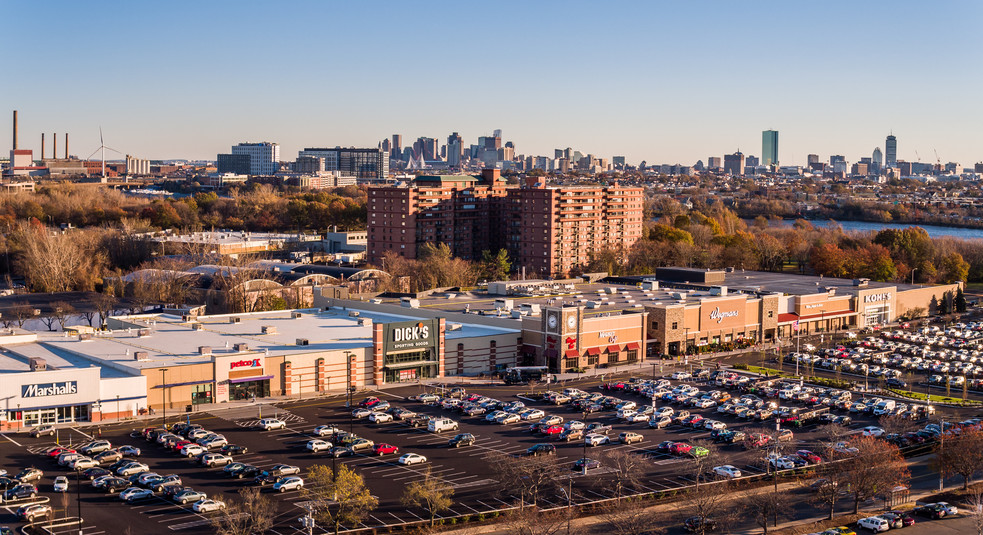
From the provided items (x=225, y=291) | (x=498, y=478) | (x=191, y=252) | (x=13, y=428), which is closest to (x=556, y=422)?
(x=498, y=478)

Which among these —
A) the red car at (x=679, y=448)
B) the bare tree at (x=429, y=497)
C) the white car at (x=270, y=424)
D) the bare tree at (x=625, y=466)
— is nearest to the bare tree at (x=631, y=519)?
the bare tree at (x=625, y=466)

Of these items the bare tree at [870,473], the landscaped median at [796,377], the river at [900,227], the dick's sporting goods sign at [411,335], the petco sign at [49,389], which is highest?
the river at [900,227]

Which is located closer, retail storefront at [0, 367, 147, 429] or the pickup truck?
retail storefront at [0, 367, 147, 429]

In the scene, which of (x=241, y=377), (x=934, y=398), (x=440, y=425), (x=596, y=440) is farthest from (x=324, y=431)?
(x=934, y=398)

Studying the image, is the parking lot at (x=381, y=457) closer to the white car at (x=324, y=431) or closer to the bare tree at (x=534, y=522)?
the white car at (x=324, y=431)

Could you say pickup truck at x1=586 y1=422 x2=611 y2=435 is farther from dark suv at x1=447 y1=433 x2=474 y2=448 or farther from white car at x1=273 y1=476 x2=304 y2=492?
white car at x1=273 y1=476 x2=304 y2=492

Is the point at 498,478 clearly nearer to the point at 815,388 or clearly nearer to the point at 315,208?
the point at 815,388

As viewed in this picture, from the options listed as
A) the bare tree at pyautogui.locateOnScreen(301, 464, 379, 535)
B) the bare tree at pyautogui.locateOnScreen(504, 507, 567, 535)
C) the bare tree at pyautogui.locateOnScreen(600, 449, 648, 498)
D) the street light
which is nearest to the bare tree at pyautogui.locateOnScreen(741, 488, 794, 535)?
the bare tree at pyautogui.locateOnScreen(600, 449, 648, 498)
